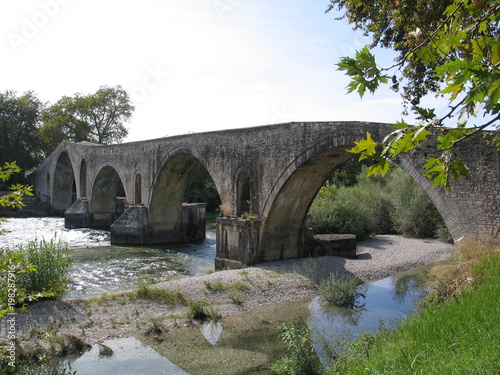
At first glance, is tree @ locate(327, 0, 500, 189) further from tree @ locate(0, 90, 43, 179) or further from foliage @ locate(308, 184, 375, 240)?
tree @ locate(0, 90, 43, 179)

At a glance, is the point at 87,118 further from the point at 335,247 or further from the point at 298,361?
the point at 298,361

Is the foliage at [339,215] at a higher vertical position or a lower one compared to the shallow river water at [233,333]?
higher

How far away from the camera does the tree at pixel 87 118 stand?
150 feet

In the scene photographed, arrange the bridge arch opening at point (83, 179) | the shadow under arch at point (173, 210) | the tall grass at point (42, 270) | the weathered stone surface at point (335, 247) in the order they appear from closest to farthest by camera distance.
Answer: the tall grass at point (42, 270)
the weathered stone surface at point (335, 247)
the shadow under arch at point (173, 210)
the bridge arch opening at point (83, 179)

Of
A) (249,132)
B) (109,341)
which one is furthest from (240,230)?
(109,341)

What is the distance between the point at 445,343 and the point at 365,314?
520 cm

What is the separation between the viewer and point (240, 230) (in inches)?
544

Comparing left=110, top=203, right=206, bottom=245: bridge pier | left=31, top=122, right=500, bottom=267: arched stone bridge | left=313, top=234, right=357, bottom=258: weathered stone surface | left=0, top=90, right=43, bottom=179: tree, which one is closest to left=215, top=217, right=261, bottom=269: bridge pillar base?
left=31, top=122, right=500, bottom=267: arched stone bridge

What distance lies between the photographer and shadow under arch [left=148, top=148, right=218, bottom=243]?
69.4 feet

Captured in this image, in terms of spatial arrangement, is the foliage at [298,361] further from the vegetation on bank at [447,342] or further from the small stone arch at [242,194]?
the small stone arch at [242,194]

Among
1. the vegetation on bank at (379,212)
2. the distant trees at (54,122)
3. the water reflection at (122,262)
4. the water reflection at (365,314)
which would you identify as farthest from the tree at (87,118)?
the water reflection at (365,314)

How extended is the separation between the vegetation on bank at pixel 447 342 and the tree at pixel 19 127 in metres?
44.4

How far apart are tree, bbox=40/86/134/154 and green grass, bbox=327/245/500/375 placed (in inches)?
1803

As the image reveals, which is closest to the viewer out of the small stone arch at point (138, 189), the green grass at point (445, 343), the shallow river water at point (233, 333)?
the green grass at point (445, 343)
